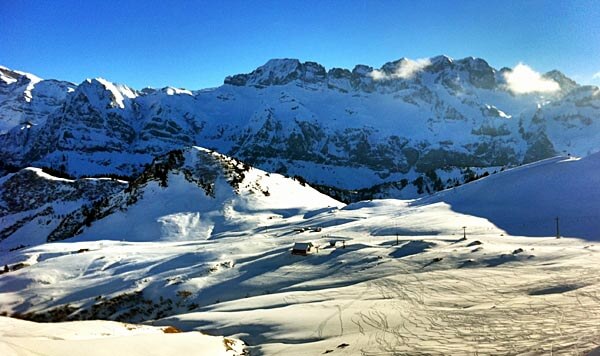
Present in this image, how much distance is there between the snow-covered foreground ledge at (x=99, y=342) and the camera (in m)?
19.0

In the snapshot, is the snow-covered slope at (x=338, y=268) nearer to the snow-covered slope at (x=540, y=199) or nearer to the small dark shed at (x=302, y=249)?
the snow-covered slope at (x=540, y=199)

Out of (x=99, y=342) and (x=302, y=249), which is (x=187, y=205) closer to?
(x=302, y=249)

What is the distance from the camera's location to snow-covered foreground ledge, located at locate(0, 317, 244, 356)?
18969 mm

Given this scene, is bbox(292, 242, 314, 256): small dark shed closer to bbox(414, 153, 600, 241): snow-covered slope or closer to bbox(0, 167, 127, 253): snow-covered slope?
bbox(414, 153, 600, 241): snow-covered slope

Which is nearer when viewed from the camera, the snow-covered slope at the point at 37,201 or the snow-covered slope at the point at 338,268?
the snow-covered slope at the point at 338,268

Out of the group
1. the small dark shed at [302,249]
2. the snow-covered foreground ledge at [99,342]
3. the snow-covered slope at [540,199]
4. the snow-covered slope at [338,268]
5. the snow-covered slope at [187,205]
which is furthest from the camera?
the snow-covered slope at [187,205]

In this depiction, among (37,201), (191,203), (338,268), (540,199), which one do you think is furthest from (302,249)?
(37,201)

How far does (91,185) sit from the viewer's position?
16025cm

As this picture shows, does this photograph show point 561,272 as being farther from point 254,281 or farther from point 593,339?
point 254,281

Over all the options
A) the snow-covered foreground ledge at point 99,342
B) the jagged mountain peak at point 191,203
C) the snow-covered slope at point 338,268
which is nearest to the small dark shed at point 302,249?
the snow-covered slope at point 338,268

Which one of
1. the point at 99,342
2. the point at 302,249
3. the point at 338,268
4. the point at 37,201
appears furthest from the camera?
the point at 37,201

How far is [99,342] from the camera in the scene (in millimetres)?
22234

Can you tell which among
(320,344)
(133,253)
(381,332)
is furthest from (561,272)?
(133,253)

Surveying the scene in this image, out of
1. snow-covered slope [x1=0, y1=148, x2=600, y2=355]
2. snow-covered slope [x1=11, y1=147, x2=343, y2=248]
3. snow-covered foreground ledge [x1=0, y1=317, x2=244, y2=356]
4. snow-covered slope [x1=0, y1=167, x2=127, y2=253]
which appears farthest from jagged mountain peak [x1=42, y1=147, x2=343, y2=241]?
snow-covered foreground ledge [x1=0, y1=317, x2=244, y2=356]
